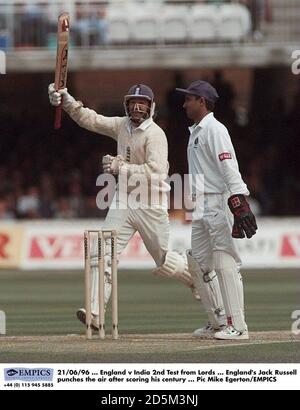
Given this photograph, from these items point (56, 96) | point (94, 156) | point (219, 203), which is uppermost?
point (94, 156)

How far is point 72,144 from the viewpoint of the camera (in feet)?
80.7

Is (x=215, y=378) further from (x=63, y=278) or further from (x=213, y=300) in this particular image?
(x=63, y=278)

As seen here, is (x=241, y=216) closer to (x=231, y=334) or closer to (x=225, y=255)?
(x=225, y=255)

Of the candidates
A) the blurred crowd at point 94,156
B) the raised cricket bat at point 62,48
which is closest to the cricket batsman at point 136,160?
the raised cricket bat at point 62,48

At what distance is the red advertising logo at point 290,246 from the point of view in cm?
1991

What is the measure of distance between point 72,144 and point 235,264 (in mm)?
15796

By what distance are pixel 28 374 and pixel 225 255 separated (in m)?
1.93

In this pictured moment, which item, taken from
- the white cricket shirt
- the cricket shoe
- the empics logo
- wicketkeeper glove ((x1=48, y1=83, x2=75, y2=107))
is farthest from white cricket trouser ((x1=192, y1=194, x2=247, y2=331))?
the empics logo

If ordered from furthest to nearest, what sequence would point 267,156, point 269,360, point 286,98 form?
point 286,98, point 267,156, point 269,360

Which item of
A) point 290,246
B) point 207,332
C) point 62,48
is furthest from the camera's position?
point 290,246

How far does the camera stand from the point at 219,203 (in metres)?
9.02

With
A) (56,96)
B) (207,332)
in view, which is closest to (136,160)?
(56,96)

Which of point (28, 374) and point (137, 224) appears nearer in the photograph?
point (28, 374)
